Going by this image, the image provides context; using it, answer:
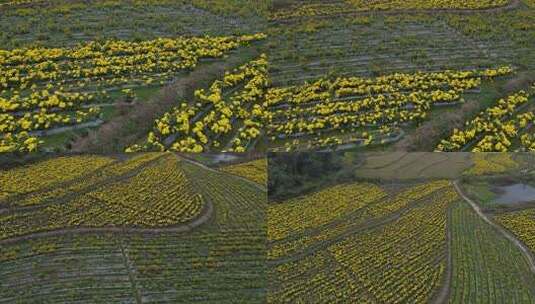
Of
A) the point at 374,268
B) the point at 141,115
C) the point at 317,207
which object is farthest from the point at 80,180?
the point at 374,268

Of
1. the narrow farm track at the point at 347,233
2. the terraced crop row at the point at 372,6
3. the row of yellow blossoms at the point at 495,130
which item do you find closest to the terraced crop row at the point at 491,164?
the row of yellow blossoms at the point at 495,130

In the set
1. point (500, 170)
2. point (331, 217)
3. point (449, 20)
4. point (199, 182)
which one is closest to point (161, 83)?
point (199, 182)

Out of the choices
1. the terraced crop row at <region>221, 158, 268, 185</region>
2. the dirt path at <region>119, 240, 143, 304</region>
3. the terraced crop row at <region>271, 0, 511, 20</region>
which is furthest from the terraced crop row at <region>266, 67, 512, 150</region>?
the terraced crop row at <region>271, 0, 511, 20</region>

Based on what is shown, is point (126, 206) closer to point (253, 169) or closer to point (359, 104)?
point (253, 169)

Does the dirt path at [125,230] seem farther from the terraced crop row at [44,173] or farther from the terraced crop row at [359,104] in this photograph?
the terraced crop row at [359,104]

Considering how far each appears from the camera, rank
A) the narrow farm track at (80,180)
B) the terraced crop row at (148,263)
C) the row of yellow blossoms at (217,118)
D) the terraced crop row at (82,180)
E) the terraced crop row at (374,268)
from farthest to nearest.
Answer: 1. the row of yellow blossoms at (217,118)
2. the terraced crop row at (82,180)
3. the narrow farm track at (80,180)
4. the terraced crop row at (374,268)
5. the terraced crop row at (148,263)

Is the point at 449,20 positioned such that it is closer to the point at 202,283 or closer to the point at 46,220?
the point at 202,283
